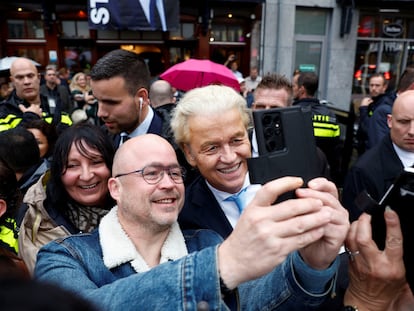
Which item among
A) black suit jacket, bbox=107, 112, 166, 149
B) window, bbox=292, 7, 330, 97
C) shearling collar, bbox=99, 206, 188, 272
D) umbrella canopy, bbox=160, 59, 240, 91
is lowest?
shearling collar, bbox=99, 206, 188, 272

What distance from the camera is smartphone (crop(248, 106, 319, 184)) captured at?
2.89 ft

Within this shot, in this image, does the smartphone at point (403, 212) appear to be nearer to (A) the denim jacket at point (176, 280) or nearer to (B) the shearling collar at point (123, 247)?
(A) the denim jacket at point (176, 280)

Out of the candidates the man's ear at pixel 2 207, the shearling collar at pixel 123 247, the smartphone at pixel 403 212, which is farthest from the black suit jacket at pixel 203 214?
the man's ear at pixel 2 207

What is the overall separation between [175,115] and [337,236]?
3.89 feet

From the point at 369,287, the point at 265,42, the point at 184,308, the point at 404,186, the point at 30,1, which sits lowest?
the point at 369,287

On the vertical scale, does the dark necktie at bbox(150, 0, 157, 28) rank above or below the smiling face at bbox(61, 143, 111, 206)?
above

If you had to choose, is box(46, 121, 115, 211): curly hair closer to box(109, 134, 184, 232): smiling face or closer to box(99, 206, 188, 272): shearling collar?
box(109, 134, 184, 232): smiling face

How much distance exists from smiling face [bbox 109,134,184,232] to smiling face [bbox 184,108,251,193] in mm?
289

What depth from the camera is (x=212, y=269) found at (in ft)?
2.48

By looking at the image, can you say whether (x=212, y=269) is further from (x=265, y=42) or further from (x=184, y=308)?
(x=265, y=42)

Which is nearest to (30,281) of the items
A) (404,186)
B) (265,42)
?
(404,186)

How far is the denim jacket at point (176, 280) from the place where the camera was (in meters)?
0.75

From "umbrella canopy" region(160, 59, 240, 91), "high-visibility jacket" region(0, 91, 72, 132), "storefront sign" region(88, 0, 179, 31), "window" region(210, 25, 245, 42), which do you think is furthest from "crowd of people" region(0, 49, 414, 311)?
"window" region(210, 25, 245, 42)

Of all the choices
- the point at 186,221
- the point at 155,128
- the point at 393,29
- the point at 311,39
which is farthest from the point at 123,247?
the point at 393,29
